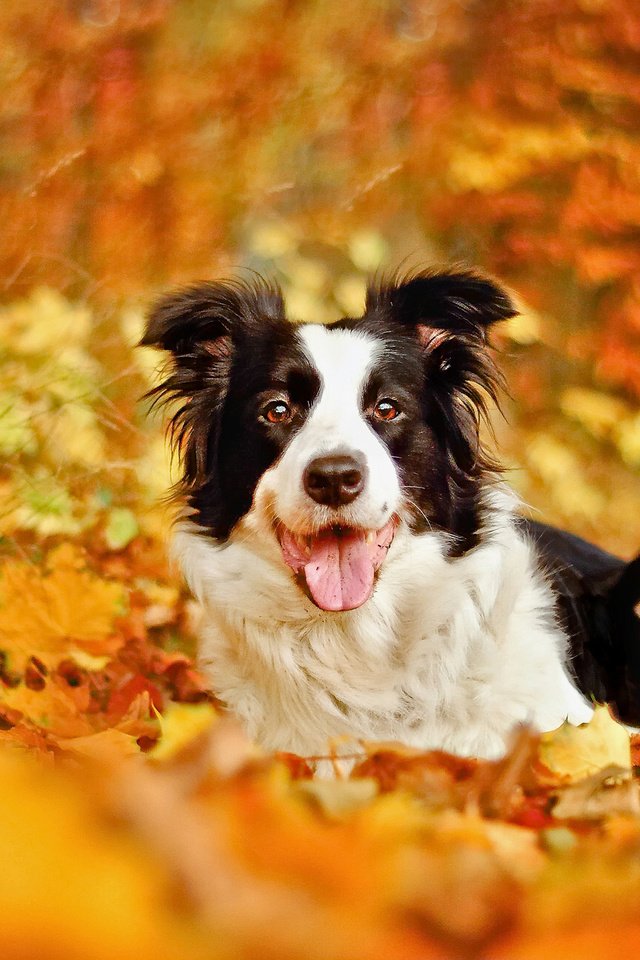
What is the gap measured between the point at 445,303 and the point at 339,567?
42.7 inches

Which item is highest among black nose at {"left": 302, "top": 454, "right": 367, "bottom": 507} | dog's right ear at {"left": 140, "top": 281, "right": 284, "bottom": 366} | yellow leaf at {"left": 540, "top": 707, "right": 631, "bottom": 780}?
dog's right ear at {"left": 140, "top": 281, "right": 284, "bottom": 366}

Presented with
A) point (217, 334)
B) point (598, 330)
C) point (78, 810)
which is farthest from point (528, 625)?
point (598, 330)

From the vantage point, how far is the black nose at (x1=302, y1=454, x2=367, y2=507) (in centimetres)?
269

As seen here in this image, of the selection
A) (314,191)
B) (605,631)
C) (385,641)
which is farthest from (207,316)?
(314,191)

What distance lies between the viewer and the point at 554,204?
581 cm

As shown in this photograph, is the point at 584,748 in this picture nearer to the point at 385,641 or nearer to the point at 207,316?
the point at 385,641

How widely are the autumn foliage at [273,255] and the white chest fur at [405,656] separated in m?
0.30

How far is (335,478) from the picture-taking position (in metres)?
2.68

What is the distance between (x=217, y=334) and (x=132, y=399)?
168 cm

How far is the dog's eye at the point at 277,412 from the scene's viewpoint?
121 inches

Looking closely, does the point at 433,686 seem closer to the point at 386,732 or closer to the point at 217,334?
the point at 386,732

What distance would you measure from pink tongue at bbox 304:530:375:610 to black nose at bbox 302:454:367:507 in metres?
0.19

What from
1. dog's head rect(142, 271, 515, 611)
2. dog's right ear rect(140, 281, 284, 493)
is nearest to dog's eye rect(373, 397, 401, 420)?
dog's head rect(142, 271, 515, 611)

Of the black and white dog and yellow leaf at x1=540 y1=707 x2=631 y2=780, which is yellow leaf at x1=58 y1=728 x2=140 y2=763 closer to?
the black and white dog
